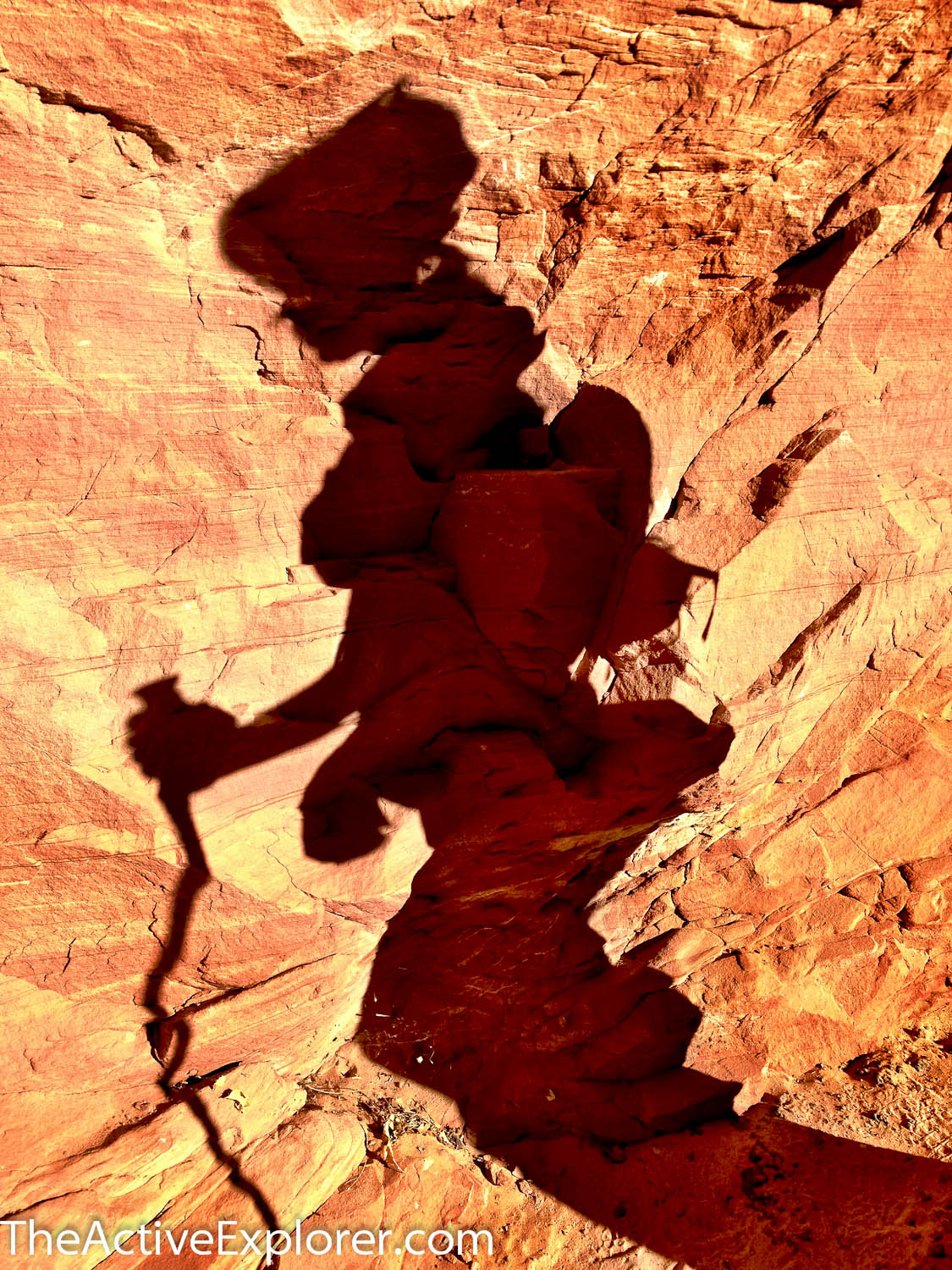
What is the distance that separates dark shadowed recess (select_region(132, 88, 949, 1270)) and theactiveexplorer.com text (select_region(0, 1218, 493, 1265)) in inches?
8.1

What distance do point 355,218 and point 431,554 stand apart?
1609 millimetres

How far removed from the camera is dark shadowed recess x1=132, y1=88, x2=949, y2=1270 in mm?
3447

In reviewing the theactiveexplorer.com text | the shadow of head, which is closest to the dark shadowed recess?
the shadow of head

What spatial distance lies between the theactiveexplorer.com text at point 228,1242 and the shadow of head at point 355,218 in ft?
15.1

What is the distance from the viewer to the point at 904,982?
618cm

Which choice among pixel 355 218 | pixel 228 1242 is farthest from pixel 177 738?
pixel 228 1242

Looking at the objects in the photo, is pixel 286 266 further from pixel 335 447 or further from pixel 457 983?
pixel 457 983

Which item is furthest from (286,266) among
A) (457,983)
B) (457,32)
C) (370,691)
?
(457,983)

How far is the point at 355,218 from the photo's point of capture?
134 inches

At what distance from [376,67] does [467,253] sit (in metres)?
0.92

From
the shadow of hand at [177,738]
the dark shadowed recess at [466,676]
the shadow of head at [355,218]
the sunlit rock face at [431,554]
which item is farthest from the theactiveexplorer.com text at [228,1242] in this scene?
the shadow of head at [355,218]

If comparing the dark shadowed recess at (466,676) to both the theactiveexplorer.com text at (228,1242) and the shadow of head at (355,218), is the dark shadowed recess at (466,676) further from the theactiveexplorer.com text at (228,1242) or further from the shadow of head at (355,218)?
the theactiveexplorer.com text at (228,1242)

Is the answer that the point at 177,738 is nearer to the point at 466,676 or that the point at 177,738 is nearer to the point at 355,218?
the point at 466,676

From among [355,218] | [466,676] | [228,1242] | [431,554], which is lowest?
[228,1242]
